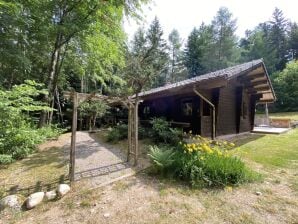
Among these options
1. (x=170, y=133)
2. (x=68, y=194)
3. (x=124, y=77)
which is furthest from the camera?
(x=124, y=77)

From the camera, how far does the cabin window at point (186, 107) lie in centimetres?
972

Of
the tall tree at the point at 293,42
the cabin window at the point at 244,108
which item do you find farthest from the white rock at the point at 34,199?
the tall tree at the point at 293,42

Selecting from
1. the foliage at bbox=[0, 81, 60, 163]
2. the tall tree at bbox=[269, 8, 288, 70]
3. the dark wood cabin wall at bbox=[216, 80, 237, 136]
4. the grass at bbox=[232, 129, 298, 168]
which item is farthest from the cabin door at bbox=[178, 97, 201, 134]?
the tall tree at bbox=[269, 8, 288, 70]

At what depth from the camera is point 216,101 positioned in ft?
30.0

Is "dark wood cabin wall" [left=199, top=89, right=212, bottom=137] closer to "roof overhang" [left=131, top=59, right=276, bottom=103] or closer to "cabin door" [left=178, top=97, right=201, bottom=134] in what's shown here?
"cabin door" [left=178, top=97, right=201, bottom=134]

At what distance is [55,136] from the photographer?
10016 mm

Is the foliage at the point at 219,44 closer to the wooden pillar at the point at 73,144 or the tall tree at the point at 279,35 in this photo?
the tall tree at the point at 279,35

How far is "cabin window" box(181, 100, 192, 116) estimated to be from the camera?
9719 mm

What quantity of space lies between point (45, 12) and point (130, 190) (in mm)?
8087

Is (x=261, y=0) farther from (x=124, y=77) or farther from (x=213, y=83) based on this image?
(x=124, y=77)

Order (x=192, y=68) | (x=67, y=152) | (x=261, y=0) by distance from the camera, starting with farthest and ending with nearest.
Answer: (x=192, y=68)
(x=67, y=152)
(x=261, y=0)

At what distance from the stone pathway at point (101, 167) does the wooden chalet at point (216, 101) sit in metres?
3.88

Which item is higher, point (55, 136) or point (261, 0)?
point (261, 0)

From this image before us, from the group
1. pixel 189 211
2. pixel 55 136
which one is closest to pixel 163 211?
pixel 189 211
